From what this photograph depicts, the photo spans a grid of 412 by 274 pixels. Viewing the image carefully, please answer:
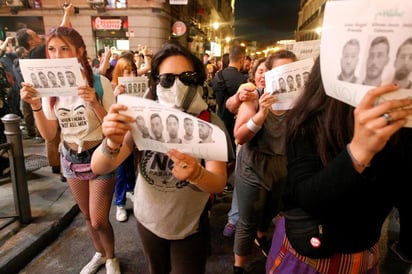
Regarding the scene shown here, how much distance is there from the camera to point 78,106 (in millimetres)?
2303

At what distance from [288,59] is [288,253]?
179cm

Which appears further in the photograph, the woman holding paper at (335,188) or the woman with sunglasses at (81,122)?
the woman with sunglasses at (81,122)

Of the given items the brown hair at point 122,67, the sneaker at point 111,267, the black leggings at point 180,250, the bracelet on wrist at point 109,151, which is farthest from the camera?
the brown hair at point 122,67

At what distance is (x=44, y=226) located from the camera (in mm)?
3428

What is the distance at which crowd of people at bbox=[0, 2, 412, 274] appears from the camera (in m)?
1.01

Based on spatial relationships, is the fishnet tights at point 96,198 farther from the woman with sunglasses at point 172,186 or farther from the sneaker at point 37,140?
the sneaker at point 37,140

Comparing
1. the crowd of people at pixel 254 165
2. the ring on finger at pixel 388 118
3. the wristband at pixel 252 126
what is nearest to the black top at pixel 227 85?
the crowd of people at pixel 254 165

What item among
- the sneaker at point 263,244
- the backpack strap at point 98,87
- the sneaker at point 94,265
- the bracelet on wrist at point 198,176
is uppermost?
the backpack strap at point 98,87

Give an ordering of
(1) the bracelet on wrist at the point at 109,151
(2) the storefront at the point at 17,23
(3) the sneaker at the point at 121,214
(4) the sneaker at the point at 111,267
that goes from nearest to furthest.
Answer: (1) the bracelet on wrist at the point at 109,151 < (4) the sneaker at the point at 111,267 < (3) the sneaker at the point at 121,214 < (2) the storefront at the point at 17,23

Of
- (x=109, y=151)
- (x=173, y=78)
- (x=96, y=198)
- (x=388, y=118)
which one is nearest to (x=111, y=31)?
(x=96, y=198)

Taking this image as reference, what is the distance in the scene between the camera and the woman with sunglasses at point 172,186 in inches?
65.1

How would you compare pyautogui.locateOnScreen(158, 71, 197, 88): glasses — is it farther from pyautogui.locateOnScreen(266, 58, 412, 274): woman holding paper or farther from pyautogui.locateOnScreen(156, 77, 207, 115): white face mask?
pyautogui.locateOnScreen(266, 58, 412, 274): woman holding paper

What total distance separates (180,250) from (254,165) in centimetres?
112

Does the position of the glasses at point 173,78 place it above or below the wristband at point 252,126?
above
